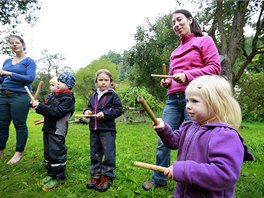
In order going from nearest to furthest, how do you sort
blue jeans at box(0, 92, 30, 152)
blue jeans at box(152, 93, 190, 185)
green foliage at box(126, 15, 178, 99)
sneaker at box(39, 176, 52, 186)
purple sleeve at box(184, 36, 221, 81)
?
purple sleeve at box(184, 36, 221, 81) → blue jeans at box(152, 93, 190, 185) → sneaker at box(39, 176, 52, 186) → blue jeans at box(0, 92, 30, 152) → green foliage at box(126, 15, 178, 99)

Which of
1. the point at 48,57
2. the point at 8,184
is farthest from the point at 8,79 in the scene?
the point at 48,57

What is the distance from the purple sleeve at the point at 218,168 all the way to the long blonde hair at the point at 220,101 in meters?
0.17

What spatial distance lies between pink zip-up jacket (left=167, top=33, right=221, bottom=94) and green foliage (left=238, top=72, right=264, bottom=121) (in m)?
18.1

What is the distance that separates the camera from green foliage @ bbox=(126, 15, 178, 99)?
66.3 ft

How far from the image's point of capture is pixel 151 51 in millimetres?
20172

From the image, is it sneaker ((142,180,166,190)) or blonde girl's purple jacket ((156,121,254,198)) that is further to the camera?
sneaker ((142,180,166,190))

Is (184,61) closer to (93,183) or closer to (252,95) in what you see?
(93,183)

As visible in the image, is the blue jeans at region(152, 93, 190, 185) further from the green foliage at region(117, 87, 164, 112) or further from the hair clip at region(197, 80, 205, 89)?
the green foliage at region(117, 87, 164, 112)

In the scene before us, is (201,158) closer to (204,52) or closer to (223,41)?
(204,52)

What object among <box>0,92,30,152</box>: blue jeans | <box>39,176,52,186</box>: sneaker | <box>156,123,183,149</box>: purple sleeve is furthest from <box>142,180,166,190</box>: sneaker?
<box>0,92,30,152</box>: blue jeans

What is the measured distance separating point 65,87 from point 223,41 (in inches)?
344

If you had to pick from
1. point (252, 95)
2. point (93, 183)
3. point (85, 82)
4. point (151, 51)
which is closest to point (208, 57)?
point (93, 183)

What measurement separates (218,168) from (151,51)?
19267 millimetres

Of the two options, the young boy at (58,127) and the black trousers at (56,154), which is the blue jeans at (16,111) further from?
the black trousers at (56,154)
